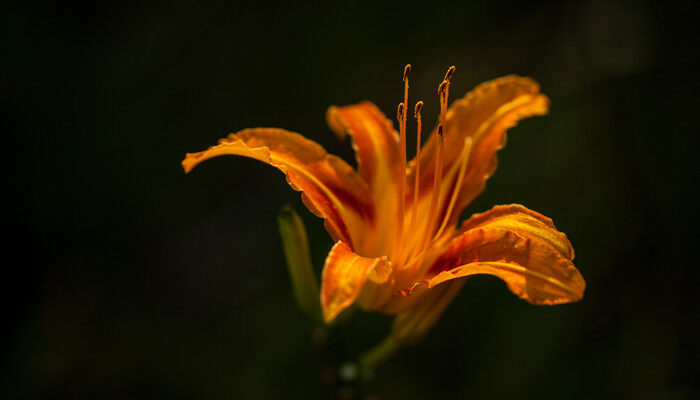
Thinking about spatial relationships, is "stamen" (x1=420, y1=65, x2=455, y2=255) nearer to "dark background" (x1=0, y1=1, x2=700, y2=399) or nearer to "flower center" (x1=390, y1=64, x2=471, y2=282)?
"flower center" (x1=390, y1=64, x2=471, y2=282)

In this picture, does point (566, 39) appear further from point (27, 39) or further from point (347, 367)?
point (27, 39)

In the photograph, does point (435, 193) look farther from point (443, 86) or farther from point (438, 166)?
point (443, 86)

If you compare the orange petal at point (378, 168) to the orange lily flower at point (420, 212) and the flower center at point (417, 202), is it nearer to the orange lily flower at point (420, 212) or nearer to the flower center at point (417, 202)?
the orange lily flower at point (420, 212)

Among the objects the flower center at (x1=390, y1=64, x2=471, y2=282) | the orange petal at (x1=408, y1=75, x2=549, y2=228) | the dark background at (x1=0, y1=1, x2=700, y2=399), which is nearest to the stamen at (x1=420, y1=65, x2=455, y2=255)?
the flower center at (x1=390, y1=64, x2=471, y2=282)

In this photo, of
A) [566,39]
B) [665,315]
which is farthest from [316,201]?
[566,39]

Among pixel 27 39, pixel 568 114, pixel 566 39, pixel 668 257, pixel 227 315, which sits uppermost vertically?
pixel 27 39

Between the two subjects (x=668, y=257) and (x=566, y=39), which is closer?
(x=668, y=257)

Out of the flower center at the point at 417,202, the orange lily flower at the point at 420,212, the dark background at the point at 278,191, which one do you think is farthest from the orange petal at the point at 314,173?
the dark background at the point at 278,191

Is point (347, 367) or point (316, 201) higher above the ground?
point (316, 201)

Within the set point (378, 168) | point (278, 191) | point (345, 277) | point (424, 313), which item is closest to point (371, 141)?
point (378, 168)
